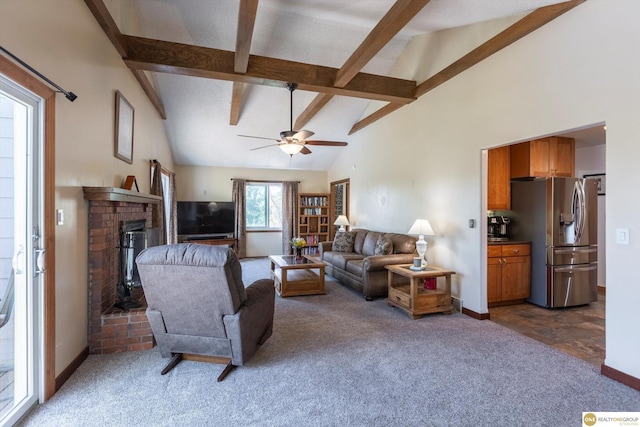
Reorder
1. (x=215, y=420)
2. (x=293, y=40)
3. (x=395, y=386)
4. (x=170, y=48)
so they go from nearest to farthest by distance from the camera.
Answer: (x=215, y=420) < (x=395, y=386) < (x=170, y=48) < (x=293, y=40)

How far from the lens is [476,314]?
11.8 ft

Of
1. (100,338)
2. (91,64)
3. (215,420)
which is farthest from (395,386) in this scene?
(91,64)

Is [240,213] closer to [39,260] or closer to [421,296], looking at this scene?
[421,296]

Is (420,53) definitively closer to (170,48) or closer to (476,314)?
(170,48)

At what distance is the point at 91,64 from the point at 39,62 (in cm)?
87

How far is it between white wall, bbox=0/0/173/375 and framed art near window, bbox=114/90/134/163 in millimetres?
90

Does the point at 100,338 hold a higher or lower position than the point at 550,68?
lower

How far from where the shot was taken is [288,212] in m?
8.16

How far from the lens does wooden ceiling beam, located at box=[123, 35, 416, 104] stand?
3.48m

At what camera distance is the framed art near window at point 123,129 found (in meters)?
3.27

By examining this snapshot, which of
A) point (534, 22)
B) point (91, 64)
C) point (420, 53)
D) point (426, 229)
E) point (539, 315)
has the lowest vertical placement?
point (539, 315)

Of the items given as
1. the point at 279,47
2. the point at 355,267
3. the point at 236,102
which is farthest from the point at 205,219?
the point at 279,47

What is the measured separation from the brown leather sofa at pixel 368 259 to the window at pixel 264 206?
276cm

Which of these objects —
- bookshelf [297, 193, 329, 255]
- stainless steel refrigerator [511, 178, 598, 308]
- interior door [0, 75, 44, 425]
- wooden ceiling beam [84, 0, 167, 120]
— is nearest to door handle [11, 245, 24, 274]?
interior door [0, 75, 44, 425]
